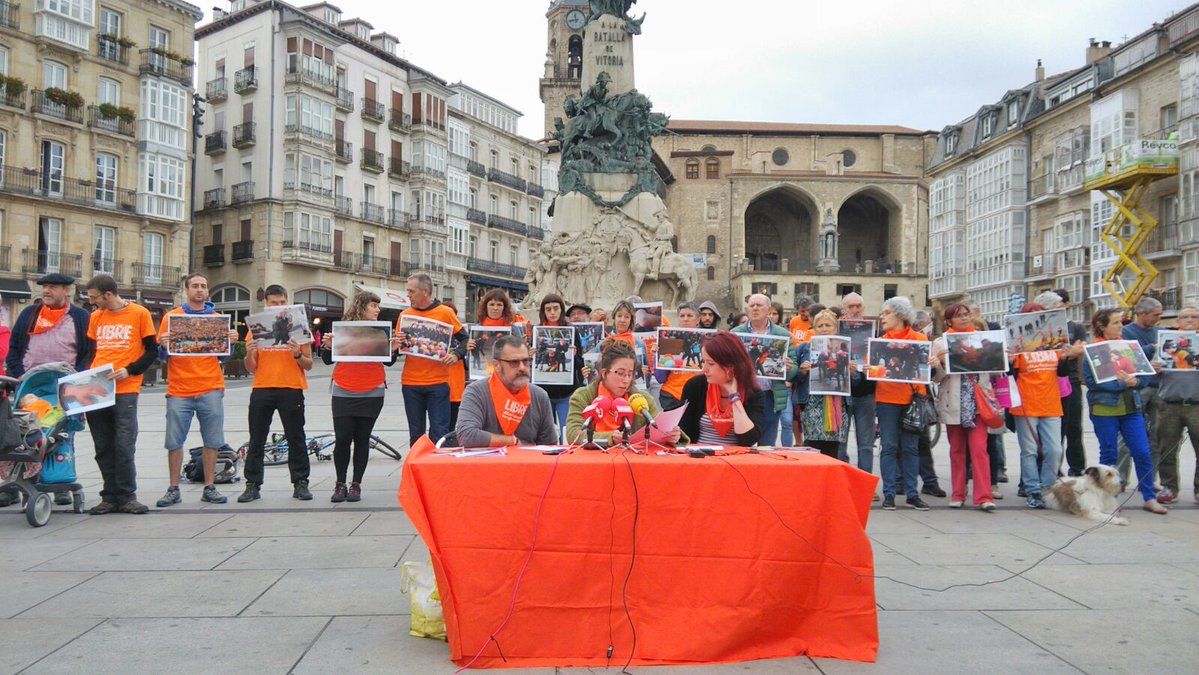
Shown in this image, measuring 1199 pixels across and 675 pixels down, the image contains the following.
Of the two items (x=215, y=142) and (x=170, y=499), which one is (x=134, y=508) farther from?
(x=215, y=142)

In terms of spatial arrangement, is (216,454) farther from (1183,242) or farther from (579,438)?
(1183,242)

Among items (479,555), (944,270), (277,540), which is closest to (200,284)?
(277,540)

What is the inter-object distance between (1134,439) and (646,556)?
6.00m

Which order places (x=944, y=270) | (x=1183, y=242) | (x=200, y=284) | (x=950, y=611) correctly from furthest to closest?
(x=944, y=270)
(x=1183, y=242)
(x=200, y=284)
(x=950, y=611)

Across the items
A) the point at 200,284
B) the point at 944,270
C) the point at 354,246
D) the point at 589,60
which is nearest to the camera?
the point at 200,284

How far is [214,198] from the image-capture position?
4497 cm

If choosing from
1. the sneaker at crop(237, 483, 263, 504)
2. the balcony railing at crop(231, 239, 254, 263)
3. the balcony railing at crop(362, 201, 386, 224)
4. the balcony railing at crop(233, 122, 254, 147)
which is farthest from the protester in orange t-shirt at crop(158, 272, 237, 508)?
the balcony railing at crop(362, 201, 386, 224)

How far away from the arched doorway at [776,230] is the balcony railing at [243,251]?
40334 millimetres

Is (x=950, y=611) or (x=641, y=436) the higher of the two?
(x=641, y=436)

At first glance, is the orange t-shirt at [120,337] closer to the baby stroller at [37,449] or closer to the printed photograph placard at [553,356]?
the baby stroller at [37,449]

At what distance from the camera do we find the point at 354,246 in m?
47.2

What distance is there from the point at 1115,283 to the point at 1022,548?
37399 mm

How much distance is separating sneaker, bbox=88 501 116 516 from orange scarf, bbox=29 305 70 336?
162 centimetres

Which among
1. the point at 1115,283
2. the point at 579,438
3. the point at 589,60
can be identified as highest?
the point at 589,60
